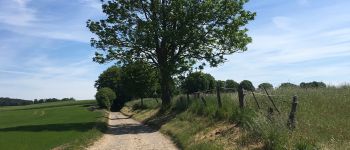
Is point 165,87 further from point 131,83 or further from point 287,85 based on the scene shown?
point 131,83

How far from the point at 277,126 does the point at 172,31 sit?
77.5ft

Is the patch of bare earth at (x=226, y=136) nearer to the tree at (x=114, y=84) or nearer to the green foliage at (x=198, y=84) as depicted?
the green foliage at (x=198, y=84)

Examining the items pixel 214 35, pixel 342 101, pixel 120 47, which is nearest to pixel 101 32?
pixel 120 47

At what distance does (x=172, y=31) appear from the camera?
3800 centimetres

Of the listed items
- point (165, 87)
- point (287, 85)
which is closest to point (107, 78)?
point (165, 87)

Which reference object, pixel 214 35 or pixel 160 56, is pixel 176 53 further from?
pixel 214 35

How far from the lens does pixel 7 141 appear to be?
79.2ft

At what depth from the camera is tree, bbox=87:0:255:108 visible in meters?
38.6

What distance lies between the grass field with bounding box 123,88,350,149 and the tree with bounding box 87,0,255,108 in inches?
515

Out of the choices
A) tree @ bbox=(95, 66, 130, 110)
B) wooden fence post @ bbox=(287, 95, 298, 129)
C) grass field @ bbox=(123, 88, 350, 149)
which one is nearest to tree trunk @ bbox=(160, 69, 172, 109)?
grass field @ bbox=(123, 88, 350, 149)

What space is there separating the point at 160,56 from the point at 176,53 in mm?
1435

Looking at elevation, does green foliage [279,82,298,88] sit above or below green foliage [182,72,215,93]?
below

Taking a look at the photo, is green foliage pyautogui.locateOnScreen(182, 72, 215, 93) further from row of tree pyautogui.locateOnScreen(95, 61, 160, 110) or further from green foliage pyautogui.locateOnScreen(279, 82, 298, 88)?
green foliage pyautogui.locateOnScreen(279, 82, 298, 88)

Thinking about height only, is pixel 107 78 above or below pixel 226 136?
above
